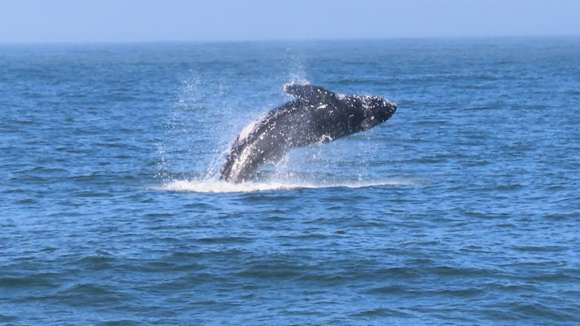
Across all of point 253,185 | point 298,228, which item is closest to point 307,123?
point 253,185

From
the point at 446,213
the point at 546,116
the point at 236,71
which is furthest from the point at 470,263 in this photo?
the point at 236,71

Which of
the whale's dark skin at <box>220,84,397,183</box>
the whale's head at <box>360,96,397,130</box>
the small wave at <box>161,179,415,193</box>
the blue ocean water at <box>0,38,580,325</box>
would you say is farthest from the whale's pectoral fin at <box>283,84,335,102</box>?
the small wave at <box>161,179,415,193</box>

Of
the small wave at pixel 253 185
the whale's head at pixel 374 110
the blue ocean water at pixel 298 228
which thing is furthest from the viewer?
the small wave at pixel 253 185

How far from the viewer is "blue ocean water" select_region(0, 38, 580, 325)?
752 inches

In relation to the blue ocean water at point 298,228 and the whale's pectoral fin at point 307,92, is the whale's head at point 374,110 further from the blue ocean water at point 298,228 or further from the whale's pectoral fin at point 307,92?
the blue ocean water at point 298,228

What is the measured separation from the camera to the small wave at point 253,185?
28953mm

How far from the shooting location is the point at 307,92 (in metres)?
25.9

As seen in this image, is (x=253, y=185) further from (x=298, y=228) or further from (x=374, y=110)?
(x=298, y=228)

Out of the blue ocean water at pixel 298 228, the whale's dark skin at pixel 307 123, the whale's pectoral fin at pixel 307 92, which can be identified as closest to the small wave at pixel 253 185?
the blue ocean water at pixel 298 228

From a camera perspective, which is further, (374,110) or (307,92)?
(374,110)

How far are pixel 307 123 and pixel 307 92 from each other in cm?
149

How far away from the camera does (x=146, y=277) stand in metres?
20.7

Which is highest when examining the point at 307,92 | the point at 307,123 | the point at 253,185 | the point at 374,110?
the point at 307,92

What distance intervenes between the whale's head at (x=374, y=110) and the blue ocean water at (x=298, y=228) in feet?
6.25
